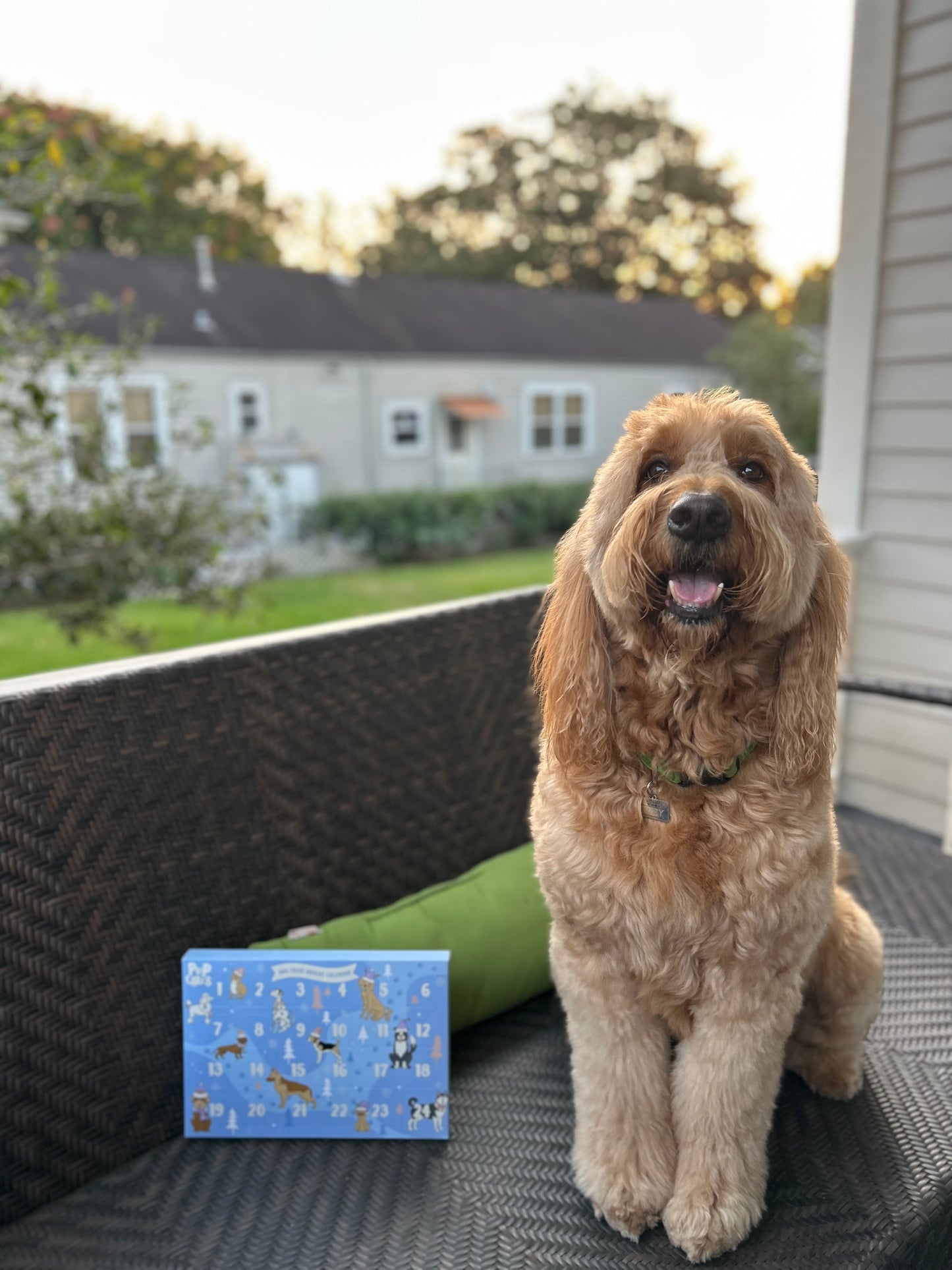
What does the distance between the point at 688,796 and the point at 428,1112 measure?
69 cm

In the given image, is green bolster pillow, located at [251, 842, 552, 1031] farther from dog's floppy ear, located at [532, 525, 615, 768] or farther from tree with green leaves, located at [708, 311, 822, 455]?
tree with green leaves, located at [708, 311, 822, 455]

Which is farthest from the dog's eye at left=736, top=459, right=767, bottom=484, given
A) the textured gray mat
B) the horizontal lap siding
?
the horizontal lap siding

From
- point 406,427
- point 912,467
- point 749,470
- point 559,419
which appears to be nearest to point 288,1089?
point 749,470

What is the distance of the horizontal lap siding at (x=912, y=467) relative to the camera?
253 cm

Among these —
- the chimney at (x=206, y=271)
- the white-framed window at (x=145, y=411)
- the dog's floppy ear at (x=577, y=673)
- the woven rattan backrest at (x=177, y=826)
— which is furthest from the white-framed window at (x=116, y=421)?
the dog's floppy ear at (x=577, y=673)

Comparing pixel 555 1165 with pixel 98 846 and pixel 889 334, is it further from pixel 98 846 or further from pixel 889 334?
pixel 889 334

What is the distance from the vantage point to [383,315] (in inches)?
587

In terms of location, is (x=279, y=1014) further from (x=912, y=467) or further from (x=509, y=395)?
(x=509, y=395)

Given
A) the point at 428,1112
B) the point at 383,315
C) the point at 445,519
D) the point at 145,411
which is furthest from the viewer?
the point at 383,315

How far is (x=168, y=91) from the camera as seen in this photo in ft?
30.8

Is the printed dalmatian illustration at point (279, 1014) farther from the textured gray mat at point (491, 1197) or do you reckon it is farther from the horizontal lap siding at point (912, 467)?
the horizontal lap siding at point (912, 467)

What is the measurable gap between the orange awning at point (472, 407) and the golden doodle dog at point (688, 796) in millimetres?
13804

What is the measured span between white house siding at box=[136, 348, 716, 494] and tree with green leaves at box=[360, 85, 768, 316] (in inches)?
326

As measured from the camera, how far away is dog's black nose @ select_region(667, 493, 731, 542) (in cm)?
97
